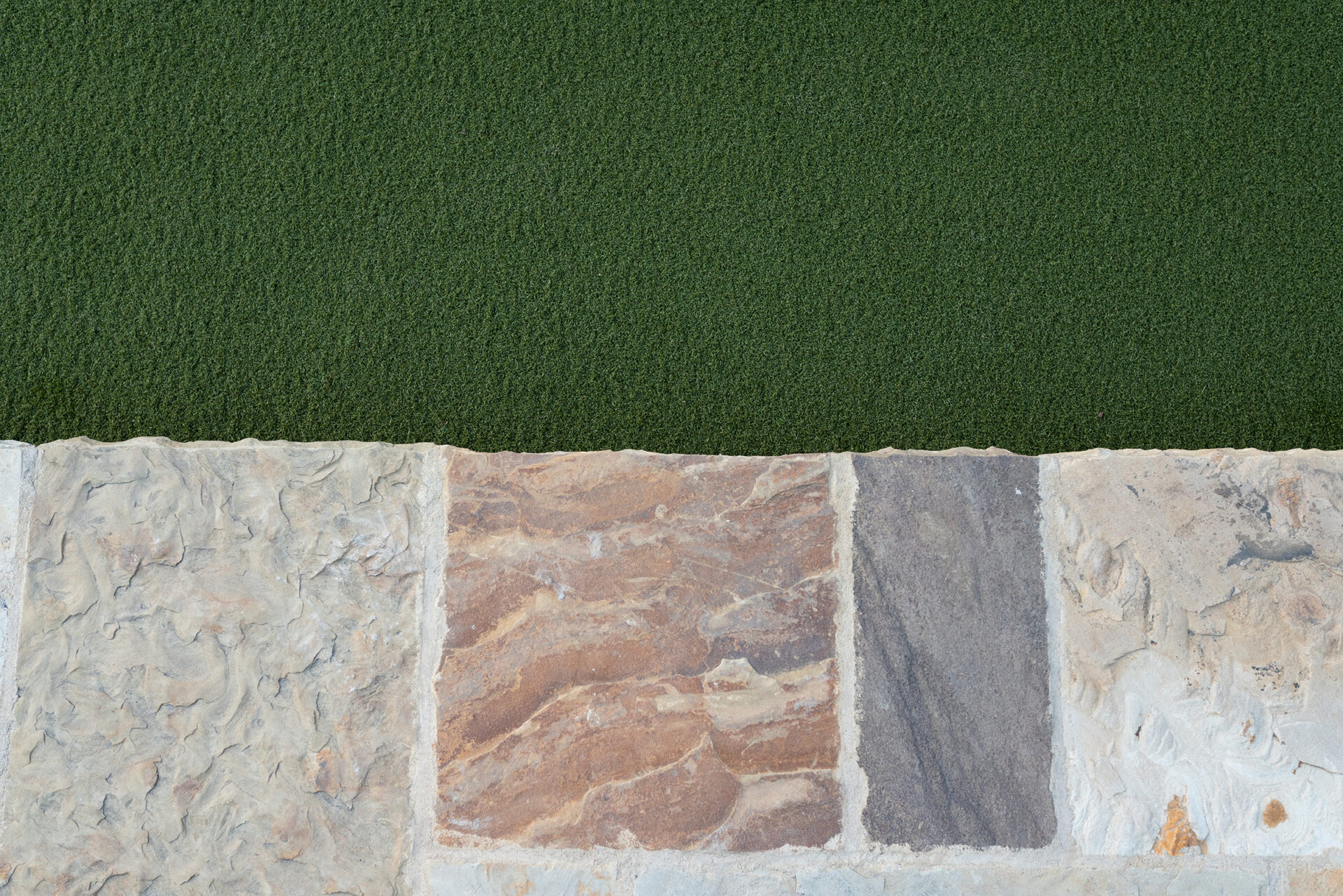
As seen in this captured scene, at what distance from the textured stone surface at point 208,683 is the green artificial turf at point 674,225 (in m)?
0.38

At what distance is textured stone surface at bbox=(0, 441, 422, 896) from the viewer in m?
1.47

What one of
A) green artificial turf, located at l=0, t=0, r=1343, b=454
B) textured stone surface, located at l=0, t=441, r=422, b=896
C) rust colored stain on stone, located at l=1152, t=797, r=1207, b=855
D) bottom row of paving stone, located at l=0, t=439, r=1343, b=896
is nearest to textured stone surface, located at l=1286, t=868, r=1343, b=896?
bottom row of paving stone, located at l=0, t=439, r=1343, b=896

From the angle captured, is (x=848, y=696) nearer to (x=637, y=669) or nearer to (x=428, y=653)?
(x=637, y=669)

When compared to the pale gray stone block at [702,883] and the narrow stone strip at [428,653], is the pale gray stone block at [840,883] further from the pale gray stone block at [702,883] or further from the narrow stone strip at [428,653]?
the narrow stone strip at [428,653]

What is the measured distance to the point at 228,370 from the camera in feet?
6.18

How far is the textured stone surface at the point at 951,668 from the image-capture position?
149cm

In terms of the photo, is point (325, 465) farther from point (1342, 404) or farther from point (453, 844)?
point (1342, 404)

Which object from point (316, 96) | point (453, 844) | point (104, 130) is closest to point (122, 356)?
point (104, 130)

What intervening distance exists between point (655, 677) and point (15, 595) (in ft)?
3.60

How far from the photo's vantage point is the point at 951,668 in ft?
4.91

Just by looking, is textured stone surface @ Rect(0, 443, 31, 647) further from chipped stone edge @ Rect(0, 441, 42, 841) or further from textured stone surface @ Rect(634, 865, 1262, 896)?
textured stone surface @ Rect(634, 865, 1262, 896)

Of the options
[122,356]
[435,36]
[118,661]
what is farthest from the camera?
[435,36]

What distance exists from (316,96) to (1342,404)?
2.39 m

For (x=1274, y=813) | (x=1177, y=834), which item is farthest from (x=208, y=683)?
(x=1274, y=813)
